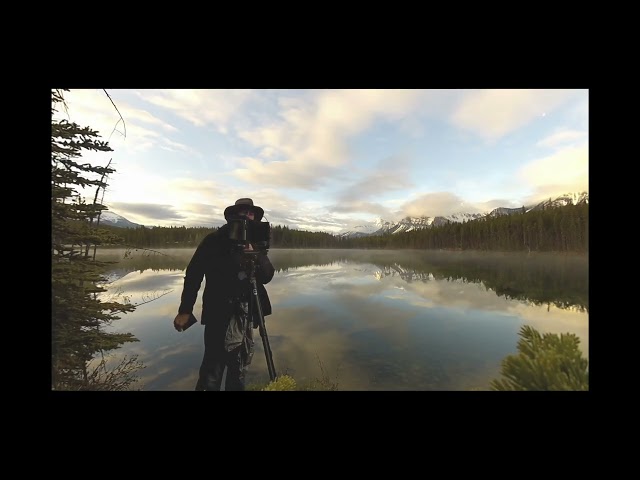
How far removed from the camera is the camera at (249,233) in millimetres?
2828

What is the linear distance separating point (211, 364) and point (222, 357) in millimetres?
156

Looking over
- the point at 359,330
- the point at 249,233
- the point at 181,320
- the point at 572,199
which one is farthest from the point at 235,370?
the point at 572,199

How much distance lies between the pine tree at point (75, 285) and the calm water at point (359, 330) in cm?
34

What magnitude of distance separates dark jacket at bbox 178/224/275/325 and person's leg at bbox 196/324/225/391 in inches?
8.8

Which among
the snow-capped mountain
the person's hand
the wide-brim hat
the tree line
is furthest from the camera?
the snow-capped mountain

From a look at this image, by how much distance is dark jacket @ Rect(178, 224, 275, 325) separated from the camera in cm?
299

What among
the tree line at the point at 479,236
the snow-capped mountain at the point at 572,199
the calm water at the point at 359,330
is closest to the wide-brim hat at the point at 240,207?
the tree line at the point at 479,236

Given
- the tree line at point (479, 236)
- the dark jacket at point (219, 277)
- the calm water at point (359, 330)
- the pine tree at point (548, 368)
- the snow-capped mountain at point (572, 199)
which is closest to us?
the pine tree at point (548, 368)

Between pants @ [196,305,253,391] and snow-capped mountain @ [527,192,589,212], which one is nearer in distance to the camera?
snow-capped mountain @ [527,192,589,212]

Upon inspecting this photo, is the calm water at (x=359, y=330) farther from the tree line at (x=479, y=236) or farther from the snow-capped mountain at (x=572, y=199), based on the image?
the snow-capped mountain at (x=572, y=199)

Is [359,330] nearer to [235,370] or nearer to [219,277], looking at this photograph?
[235,370]

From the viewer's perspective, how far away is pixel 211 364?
2932mm

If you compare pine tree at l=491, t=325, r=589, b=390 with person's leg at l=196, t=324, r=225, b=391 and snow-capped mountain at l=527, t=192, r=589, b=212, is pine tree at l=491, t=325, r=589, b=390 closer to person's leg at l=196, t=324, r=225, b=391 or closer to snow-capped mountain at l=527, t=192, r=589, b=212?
snow-capped mountain at l=527, t=192, r=589, b=212
